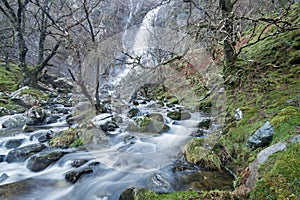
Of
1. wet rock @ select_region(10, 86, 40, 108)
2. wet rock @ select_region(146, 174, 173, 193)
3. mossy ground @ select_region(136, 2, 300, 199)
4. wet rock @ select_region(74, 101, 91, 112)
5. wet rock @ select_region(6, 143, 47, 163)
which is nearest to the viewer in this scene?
mossy ground @ select_region(136, 2, 300, 199)

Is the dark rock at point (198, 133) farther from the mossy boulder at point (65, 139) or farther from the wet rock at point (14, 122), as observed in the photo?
the wet rock at point (14, 122)

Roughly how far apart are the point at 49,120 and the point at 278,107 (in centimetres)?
769

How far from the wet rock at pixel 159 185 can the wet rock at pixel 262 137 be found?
1403 millimetres

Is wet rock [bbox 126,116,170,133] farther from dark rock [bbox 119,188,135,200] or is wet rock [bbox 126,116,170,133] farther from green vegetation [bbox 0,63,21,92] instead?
green vegetation [bbox 0,63,21,92]

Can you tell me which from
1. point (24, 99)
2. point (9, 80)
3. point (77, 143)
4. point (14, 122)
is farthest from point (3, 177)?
point (9, 80)

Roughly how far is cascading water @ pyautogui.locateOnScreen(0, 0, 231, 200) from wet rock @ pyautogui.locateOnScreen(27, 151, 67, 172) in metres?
0.10

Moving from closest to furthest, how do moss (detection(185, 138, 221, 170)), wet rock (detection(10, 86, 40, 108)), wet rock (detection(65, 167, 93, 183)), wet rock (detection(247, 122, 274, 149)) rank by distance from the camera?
wet rock (detection(247, 122, 274, 149)), moss (detection(185, 138, 221, 170)), wet rock (detection(65, 167, 93, 183)), wet rock (detection(10, 86, 40, 108))

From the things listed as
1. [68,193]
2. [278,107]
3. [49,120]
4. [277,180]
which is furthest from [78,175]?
[49,120]

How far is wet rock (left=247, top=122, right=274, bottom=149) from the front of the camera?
3.28 m

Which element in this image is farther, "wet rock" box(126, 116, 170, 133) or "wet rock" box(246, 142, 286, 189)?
"wet rock" box(126, 116, 170, 133)

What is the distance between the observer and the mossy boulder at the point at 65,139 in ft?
19.9

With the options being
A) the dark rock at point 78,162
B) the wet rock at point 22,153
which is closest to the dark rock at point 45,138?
the wet rock at point 22,153

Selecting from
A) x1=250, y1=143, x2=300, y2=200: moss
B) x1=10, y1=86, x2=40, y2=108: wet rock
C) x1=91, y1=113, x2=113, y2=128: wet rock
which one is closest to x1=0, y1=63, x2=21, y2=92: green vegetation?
x1=10, y1=86, x2=40, y2=108: wet rock

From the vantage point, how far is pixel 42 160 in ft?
16.9
